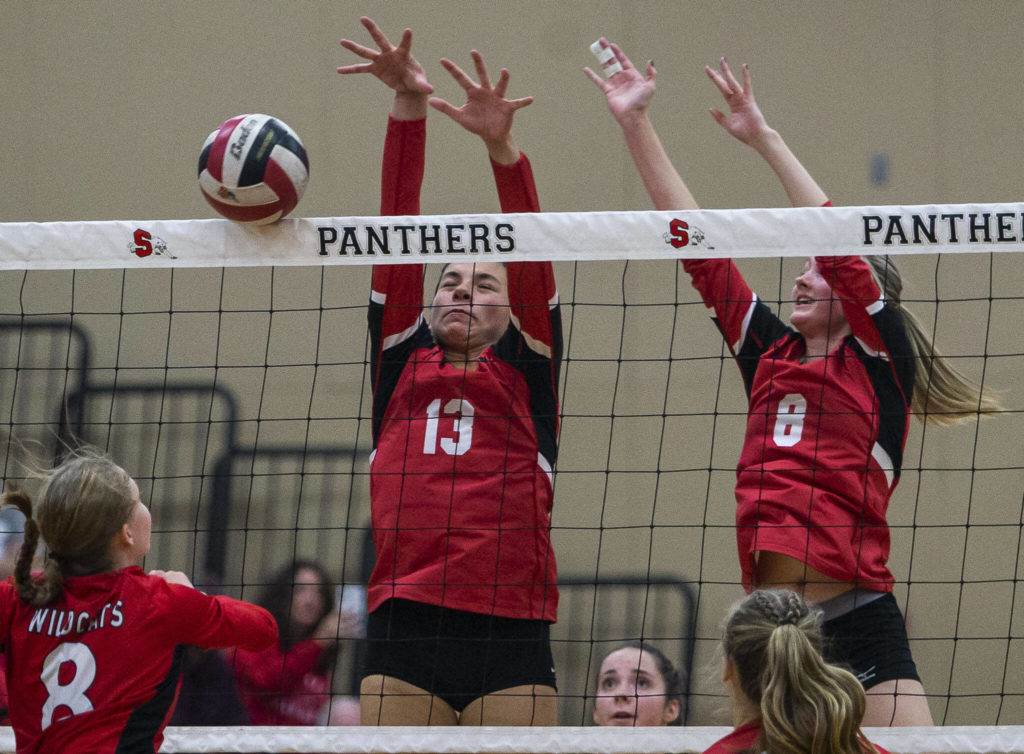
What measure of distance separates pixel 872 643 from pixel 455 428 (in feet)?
4.11

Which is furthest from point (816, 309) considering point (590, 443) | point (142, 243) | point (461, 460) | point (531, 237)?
point (590, 443)

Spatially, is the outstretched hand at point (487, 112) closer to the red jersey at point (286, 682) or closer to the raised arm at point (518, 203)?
the raised arm at point (518, 203)

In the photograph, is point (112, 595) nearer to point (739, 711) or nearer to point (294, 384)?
point (739, 711)

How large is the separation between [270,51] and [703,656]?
11.9ft

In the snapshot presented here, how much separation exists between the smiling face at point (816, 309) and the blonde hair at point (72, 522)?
1.94 metres

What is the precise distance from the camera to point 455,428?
3275 mm

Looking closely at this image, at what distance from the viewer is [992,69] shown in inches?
220

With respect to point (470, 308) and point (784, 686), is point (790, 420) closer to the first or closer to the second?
point (470, 308)

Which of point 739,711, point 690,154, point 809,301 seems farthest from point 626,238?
point 690,154

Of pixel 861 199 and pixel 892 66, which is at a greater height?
pixel 892 66

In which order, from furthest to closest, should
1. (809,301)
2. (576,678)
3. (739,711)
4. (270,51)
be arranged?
(270,51) < (576,678) < (809,301) < (739,711)

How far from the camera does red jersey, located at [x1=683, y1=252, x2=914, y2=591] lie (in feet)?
10.2

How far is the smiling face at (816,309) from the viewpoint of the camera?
132 inches

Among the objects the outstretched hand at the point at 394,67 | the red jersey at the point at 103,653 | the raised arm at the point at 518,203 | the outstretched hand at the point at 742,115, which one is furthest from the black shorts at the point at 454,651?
the outstretched hand at the point at 742,115
